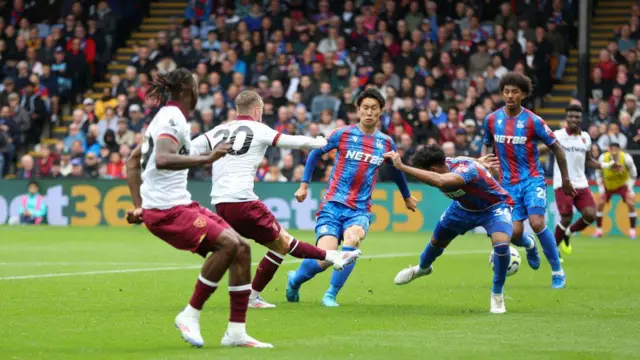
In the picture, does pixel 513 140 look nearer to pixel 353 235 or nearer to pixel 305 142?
pixel 353 235

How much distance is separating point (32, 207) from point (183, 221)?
19.7 m

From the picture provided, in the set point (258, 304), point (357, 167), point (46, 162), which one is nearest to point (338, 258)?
point (258, 304)

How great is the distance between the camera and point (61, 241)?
22141 millimetres

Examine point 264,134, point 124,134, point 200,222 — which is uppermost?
point 264,134

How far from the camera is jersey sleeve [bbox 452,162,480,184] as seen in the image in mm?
11273

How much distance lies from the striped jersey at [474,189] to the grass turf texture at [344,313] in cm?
106

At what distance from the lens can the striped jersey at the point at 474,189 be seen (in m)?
11.4

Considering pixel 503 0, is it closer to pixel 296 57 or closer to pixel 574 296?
pixel 296 57

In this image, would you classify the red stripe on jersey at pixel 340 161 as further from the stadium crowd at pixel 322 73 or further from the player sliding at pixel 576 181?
the stadium crowd at pixel 322 73

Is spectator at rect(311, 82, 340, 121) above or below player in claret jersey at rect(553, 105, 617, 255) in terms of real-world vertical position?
below

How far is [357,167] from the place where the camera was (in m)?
12.0

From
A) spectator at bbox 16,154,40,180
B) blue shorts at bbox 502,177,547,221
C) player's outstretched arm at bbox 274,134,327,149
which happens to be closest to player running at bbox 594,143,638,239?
blue shorts at bbox 502,177,547,221

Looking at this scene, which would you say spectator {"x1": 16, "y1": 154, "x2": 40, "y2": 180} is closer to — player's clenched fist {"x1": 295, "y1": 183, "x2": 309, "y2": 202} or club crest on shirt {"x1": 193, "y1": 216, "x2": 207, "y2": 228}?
player's clenched fist {"x1": 295, "y1": 183, "x2": 309, "y2": 202}

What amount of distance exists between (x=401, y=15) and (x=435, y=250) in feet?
60.9
